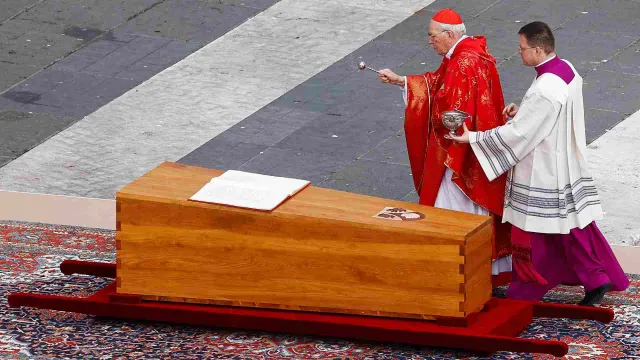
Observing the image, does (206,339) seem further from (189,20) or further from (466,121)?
(189,20)

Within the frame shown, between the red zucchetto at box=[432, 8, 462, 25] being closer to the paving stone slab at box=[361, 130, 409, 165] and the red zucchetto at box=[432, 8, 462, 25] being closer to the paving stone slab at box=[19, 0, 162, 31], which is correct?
the paving stone slab at box=[361, 130, 409, 165]

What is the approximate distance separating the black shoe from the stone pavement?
132 centimetres

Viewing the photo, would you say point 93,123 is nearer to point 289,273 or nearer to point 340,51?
point 340,51

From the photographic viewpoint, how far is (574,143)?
765cm

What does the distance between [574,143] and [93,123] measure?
4.30 m

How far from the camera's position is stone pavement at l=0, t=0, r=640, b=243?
10.2 m

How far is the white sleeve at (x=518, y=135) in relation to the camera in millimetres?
7512

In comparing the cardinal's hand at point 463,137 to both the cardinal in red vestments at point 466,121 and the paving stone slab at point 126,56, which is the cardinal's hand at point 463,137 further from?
the paving stone slab at point 126,56

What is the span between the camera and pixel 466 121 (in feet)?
25.5

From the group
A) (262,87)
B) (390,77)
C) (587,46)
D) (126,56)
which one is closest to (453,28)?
(390,77)

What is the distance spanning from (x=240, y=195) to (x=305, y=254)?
445 mm

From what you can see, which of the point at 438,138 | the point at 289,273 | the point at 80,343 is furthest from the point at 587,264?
the point at 80,343

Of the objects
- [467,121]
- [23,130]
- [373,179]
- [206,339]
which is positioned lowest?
[206,339]

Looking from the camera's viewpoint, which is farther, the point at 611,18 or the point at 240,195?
the point at 611,18
